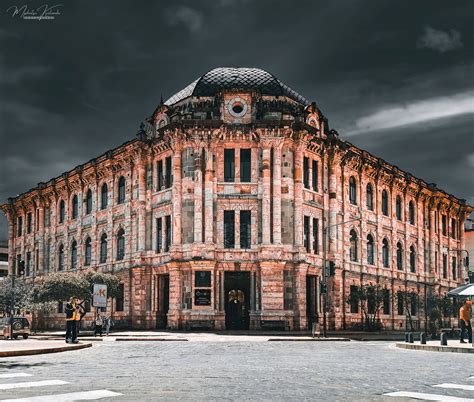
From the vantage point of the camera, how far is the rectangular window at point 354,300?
49344 mm

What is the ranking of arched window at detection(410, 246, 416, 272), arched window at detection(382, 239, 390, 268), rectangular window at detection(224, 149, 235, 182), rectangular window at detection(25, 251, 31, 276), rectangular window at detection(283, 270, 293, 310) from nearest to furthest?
rectangular window at detection(283, 270, 293, 310)
rectangular window at detection(224, 149, 235, 182)
arched window at detection(382, 239, 390, 268)
arched window at detection(410, 246, 416, 272)
rectangular window at detection(25, 251, 31, 276)

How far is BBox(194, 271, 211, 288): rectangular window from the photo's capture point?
43344 millimetres

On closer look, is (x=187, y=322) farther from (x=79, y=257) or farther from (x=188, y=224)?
(x=79, y=257)

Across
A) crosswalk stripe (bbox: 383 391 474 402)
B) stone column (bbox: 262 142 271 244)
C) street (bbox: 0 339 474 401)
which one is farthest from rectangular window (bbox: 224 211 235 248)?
crosswalk stripe (bbox: 383 391 474 402)

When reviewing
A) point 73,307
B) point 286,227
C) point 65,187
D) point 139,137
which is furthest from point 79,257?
point 73,307

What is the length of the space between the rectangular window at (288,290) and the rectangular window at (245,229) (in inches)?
120

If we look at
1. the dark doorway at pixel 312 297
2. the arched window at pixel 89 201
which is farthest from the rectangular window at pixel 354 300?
the arched window at pixel 89 201

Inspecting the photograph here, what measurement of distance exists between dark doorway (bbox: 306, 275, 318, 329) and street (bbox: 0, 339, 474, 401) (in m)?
25.9

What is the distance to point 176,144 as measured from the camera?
45.3m

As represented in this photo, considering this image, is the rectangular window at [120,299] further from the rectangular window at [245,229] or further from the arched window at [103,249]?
the rectangular window at [245,229]

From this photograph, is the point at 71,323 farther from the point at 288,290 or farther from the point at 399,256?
the point at 399,256

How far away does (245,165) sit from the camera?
45.1 meters

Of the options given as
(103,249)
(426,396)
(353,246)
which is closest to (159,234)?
(103,249)

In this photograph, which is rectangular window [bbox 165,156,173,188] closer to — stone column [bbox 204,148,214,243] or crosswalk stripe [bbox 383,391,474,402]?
stone column [bbox 204,148,214,243]
